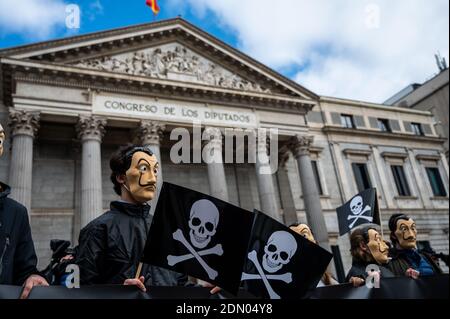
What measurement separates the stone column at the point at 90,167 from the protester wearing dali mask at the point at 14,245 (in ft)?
40.6

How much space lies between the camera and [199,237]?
317 centimetres

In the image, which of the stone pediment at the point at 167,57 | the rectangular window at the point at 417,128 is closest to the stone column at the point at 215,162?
the stone pediment at the point at 167,57

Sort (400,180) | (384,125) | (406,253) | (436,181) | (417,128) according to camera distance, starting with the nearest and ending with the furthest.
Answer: (406,253), (400,180), (436,181), (384,125), (417,128)

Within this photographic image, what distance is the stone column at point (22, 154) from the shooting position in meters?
14.9

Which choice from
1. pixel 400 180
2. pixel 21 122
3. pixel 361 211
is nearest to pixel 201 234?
pixel 361 211

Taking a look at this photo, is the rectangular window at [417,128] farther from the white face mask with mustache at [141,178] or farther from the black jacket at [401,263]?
the white face mask with mustache at [141,178]

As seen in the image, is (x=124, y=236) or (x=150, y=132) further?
(x=150, y=132)

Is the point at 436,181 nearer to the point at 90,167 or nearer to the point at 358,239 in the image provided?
the point at 90,167

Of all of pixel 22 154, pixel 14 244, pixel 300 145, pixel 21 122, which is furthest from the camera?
pixel 300 145

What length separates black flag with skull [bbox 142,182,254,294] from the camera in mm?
3066

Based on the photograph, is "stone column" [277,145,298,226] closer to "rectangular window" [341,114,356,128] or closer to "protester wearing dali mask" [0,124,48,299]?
"rectangular window" [341,114,356,128]

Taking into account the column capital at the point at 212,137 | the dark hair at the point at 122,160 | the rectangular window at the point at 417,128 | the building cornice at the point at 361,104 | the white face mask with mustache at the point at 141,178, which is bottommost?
the white face mask with mustache at the point at 141,178

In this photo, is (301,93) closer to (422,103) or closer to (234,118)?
(234,118)

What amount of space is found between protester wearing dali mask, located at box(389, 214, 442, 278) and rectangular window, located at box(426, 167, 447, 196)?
26.7 metres
